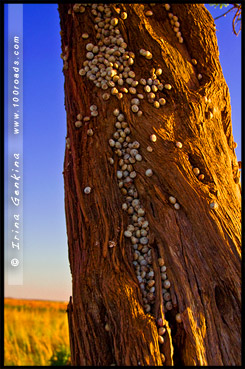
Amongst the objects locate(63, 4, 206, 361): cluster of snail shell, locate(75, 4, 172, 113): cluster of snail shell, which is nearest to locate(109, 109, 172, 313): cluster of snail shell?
locate(63, 4, 206, 361): cluster of snail shell

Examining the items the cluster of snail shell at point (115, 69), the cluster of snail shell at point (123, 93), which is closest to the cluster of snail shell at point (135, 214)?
the cluster of snail shell at point (123, 93)

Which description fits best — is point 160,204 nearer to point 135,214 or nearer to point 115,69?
point 135,214

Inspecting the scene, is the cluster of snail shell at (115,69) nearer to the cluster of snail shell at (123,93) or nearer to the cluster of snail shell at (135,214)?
the cluster of snail shell at (123,93)

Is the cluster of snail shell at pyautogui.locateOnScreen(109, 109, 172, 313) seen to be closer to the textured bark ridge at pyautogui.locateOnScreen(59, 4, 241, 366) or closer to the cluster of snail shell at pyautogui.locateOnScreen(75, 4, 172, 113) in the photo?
the textured bark ridge at pyautogui.locateOnScreen(59, 4, 241, 366)

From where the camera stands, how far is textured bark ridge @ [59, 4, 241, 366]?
8.74 feet

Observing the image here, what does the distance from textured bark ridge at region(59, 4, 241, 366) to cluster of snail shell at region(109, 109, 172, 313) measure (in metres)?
0.03

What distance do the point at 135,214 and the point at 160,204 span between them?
0.19 metres

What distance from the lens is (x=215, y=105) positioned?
139 inches

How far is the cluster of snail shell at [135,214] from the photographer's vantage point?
9.20 feet

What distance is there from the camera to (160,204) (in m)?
2.98

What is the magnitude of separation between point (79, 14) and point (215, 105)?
1302mm

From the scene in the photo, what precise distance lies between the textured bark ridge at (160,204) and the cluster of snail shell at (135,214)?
35 mm
